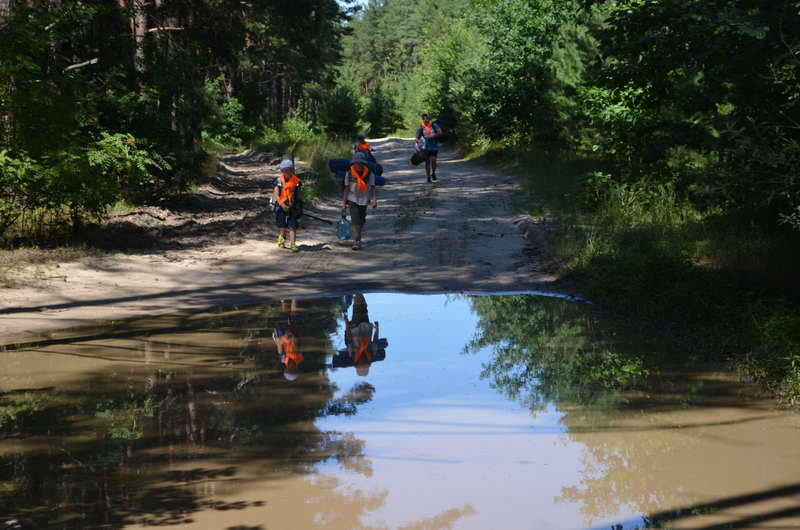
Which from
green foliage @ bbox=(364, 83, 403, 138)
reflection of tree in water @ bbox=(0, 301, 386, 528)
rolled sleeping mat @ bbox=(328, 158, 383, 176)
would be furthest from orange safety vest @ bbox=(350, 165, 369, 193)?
green foliage @ bbox=(364, 83, 403, 138)

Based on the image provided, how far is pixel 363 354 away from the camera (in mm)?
8383

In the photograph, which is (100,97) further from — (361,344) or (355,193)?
(361,344)

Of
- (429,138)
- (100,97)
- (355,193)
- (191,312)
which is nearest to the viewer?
(191,312)

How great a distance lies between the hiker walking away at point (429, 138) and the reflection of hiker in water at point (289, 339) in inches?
558

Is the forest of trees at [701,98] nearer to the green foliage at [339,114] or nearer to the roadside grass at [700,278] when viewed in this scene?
the roadside grass at [700,278]

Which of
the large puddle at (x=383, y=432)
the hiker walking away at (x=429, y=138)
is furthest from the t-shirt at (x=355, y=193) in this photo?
the hiker walking away at (x=429, y=138)

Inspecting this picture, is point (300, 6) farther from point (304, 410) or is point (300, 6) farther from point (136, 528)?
point (136, 528)

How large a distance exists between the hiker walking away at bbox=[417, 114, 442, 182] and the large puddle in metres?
15.5

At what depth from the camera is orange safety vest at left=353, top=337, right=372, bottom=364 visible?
8125mm

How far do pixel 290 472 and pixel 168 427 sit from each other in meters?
1.34

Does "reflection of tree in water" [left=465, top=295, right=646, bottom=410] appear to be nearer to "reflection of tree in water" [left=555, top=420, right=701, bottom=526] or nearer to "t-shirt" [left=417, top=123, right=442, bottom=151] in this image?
"reflection of tree in water" [left=555, top=420, right=701, bottom=526]

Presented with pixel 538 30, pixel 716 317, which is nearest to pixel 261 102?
pixel 538 30

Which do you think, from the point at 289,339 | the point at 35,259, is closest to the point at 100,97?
the point at 35,259

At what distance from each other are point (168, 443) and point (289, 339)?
3244 millimetres
